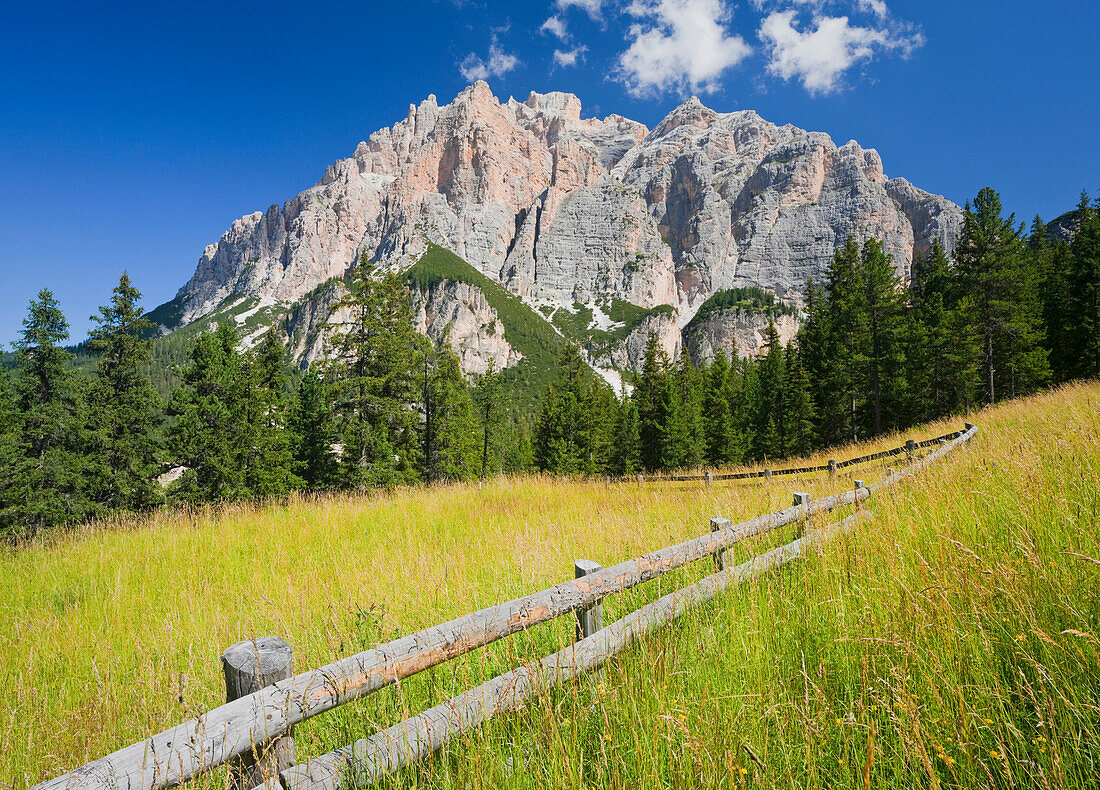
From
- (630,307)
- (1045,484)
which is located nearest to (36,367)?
(1045,484)

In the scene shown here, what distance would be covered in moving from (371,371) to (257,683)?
63.9ft

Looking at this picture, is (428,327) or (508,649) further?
(428,327)

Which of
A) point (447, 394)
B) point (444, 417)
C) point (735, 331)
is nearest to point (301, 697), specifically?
point (447, 394)

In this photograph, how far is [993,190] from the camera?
26.3 metres

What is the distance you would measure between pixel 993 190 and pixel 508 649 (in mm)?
37221

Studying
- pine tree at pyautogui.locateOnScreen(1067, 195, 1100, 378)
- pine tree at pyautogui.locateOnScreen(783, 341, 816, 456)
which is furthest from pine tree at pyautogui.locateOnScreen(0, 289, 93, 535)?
pine tree at pyautogui.locateOnScreen(1067, 195, 1100, 378)

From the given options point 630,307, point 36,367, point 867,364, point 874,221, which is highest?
point 874,221

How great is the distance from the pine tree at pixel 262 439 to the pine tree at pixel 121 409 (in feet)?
12.7

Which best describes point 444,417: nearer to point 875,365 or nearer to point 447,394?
point 447,394

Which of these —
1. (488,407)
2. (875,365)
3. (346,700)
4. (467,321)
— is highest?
(467,321)

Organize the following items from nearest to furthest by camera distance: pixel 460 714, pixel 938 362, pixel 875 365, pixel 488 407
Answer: pixel 460 714, pixel 875 365, pixel 938 362, pixel 488 407

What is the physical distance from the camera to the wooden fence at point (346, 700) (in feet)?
4.83

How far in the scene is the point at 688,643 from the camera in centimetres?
287

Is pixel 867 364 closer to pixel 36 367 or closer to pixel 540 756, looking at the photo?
pixel 540 756
